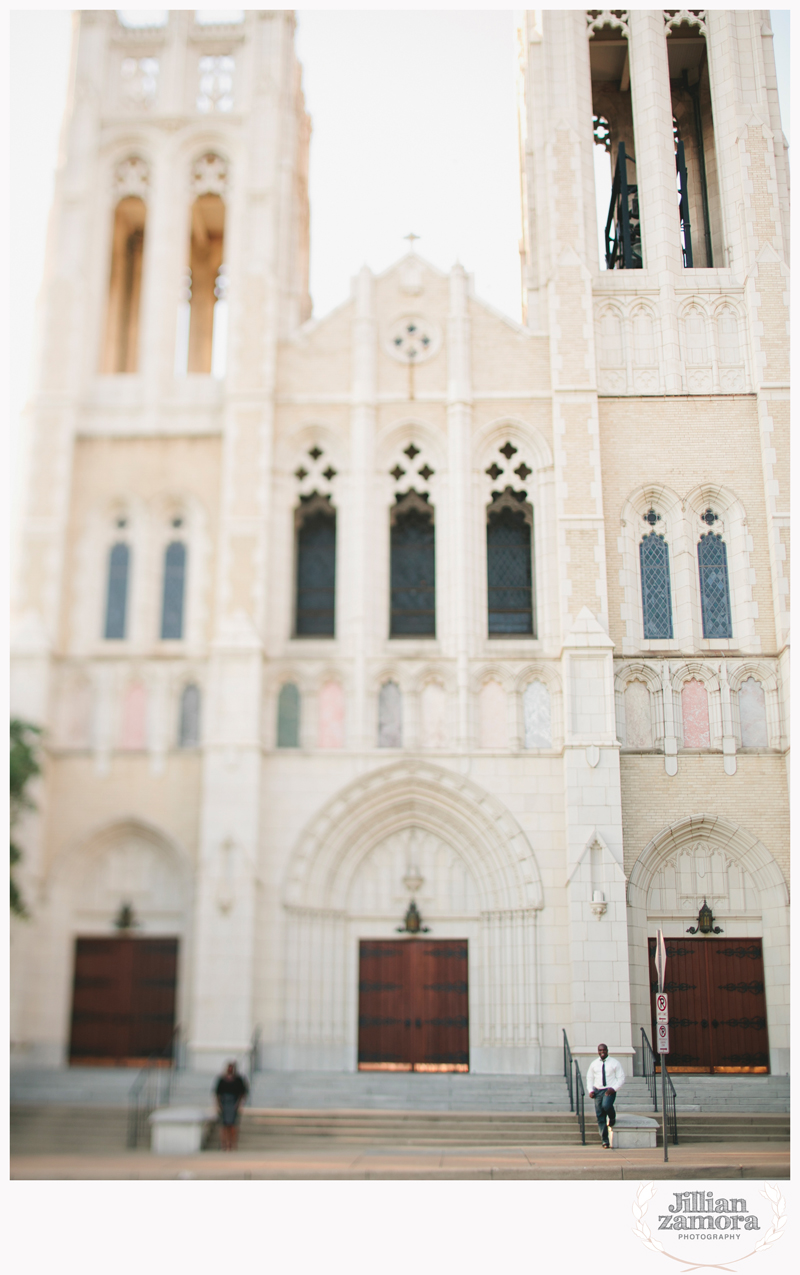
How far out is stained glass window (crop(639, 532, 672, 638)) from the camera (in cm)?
1490

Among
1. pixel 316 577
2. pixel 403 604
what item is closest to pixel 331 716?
pixel 403 604

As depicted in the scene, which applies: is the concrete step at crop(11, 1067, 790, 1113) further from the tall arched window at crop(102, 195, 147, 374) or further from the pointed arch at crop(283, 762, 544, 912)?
the tall arched window at crop(102, 195, 147, 374)

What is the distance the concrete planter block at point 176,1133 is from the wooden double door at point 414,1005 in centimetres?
303

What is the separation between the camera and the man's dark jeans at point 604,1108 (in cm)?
1105

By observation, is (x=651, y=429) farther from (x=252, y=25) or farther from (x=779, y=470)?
(x=252, y=25)

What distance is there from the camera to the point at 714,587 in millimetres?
15000

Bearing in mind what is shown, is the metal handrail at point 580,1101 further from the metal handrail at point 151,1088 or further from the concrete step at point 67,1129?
the concrete step at point 67,1129

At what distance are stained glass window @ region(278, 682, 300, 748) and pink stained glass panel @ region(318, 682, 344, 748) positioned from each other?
278mm

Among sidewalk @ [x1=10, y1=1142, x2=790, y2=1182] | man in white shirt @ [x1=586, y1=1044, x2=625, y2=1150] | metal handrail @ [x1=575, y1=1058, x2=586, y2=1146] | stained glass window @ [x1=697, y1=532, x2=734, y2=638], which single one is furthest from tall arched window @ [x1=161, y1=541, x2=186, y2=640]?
man in white shirt @ [x1=586, y1=1044, x2=625, y2=1150]

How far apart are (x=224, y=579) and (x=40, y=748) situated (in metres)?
2.93

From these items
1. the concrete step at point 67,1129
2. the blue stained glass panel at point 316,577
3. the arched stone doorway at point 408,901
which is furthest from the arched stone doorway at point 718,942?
the concrete step at point 67,1129

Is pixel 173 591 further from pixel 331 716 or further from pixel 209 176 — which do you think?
pixel 209 176

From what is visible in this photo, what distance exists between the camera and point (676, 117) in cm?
1788

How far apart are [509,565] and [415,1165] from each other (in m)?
7.55
